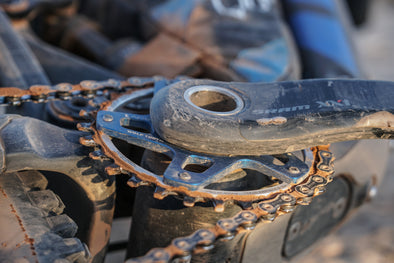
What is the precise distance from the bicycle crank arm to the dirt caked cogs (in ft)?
0.07

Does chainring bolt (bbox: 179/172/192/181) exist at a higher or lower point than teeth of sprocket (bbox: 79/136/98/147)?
higher

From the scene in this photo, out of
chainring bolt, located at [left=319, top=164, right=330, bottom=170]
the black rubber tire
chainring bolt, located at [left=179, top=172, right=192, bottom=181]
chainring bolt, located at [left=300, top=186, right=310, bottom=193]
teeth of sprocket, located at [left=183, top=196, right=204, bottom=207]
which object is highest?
chainring bolt, located at [left=179, top=172, right=192, bottom=181]

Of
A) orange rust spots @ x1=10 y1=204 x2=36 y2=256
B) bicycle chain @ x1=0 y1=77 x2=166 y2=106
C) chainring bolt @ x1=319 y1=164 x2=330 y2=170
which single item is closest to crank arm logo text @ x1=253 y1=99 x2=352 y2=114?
chainring bolt @ x1=319 y1=164 x2=330 y2=170

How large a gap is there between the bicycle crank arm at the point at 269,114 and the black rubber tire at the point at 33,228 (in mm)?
231

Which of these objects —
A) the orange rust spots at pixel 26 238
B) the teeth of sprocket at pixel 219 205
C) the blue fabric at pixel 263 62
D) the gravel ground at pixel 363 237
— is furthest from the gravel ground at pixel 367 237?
the orange rust spots at pixel 26 238

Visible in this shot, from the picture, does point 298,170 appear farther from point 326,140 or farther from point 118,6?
point 118,6

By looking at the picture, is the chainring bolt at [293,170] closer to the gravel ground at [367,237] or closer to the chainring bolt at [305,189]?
the chainring bolt at [305,189]

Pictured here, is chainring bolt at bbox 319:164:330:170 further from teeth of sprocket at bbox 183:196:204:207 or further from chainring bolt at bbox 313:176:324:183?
teeth of sprocket at bbox 183:196:204:207

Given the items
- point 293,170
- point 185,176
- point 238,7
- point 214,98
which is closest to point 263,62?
point 238,7

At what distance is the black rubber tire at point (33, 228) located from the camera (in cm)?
76

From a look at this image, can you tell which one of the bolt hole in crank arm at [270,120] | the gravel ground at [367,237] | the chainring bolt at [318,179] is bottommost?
the gravel ground at [367,237]

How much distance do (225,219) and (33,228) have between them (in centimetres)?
31

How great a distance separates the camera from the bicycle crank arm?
33.7 inches

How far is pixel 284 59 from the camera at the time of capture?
63.0 inches
